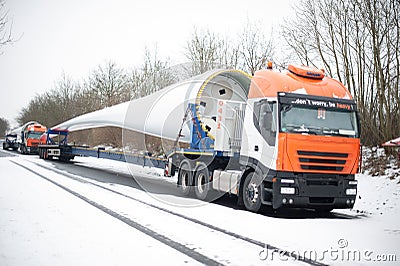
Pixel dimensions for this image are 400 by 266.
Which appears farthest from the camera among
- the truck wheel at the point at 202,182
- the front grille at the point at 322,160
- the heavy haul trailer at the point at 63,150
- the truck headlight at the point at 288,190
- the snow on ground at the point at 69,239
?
the heavy haul trailer at the point at 63,150

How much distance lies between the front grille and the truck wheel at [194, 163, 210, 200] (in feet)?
11.4

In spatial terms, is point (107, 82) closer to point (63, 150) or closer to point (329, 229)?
point (63, 150)

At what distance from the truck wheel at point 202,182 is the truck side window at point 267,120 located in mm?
2805

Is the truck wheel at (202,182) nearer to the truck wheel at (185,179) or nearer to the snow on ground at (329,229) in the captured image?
the truck wheel at (185,179)

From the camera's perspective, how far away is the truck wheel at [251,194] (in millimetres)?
9797

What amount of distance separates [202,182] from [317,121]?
4.30 metres

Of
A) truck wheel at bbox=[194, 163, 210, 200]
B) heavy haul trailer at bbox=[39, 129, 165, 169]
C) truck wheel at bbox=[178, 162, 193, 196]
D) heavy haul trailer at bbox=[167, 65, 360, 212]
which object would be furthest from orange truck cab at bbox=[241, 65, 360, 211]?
heavy haul trailer at bbox=[39, 129, 165, 169]

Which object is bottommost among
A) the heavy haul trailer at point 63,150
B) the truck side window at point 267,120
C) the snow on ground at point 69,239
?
the snow on ground at point 69,239

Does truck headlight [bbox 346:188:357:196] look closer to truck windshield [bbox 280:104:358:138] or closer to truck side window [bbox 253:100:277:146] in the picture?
truck windshield [bbox 280:104:358:138]

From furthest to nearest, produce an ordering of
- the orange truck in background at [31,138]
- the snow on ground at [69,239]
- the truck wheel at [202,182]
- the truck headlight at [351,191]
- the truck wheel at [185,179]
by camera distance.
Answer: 1. the orange truck in background at [31,138]
2. the truck wheel at [185,179]
3. the truck wheel at [202,182]
4. the truck headlight at [351,191]
5. the snow on ground at [69,239]

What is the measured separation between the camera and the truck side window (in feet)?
30.6

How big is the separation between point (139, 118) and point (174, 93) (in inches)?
87.4

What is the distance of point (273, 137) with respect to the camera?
9.28 metres

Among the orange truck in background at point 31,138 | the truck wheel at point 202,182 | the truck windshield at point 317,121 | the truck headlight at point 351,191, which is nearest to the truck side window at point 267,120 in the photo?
the truck windshield at point 317,121
